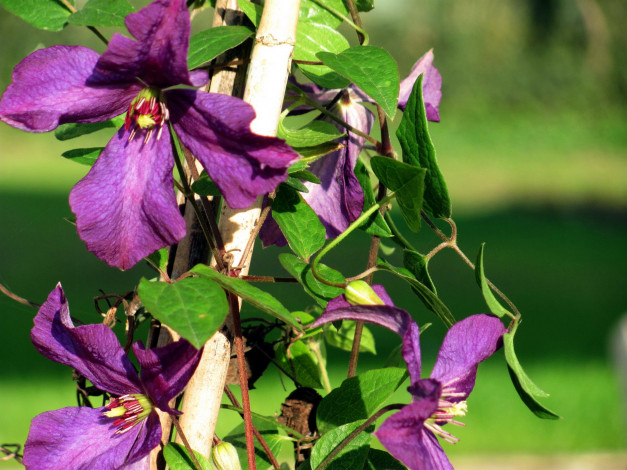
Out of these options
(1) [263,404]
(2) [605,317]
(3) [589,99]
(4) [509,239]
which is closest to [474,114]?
(3) [589,99]

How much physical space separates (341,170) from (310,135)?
0.10 m

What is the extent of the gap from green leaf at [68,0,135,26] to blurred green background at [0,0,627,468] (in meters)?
0.18

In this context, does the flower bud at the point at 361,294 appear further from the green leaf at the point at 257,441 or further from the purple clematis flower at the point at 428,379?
the green leaf at the point at 257,441

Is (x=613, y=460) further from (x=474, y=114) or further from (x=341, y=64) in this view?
(x=474, y=114)

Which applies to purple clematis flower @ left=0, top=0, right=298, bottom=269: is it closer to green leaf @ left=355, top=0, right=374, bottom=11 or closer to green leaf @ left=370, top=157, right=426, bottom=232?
green leaf @ left=370, top=157, right=426, bottom=232

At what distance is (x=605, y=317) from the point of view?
16.6 ft

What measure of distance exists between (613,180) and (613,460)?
779 cm

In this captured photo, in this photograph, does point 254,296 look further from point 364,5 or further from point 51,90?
point 364,5

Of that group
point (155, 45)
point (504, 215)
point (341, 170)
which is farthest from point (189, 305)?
point (504, 215)

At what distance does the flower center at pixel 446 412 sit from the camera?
1.54 ft

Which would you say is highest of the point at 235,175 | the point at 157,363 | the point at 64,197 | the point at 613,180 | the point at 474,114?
the point at 235,175

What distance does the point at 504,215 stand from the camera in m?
8.45

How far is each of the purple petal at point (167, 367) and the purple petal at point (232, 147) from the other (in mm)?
95

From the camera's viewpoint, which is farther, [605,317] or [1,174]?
[1,174]
